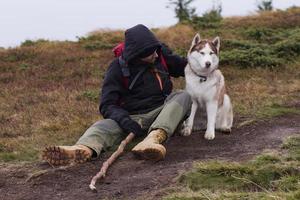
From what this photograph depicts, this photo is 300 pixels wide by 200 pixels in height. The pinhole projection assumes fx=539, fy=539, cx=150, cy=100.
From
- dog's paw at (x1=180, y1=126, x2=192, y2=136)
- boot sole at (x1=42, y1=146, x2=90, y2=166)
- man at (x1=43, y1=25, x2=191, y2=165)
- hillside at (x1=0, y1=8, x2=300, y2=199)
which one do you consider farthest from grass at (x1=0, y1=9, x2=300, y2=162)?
dog's paw at (x1=180, y1=126, x2=192, y2=136)

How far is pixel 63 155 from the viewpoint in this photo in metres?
5.52

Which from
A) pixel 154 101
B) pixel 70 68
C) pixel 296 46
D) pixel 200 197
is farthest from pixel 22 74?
pixel 200 197

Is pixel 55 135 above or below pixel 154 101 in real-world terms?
below

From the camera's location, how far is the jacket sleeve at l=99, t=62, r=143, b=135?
619 cm

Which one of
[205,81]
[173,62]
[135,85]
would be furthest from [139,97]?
[205,81]

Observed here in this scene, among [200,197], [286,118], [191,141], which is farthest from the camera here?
[286,118]

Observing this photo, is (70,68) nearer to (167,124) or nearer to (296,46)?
(296,46)

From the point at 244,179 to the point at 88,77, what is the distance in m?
10.1

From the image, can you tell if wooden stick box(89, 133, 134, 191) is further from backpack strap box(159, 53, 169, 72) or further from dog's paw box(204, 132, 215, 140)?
backpack strap box(159, 53, 169, 72)

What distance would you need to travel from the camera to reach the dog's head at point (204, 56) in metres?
6.36

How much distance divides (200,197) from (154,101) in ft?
9.54

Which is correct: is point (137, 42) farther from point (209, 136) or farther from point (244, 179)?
point (244, 179)

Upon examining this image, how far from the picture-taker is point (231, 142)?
6.22m

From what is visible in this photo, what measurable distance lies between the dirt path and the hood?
1140mm
